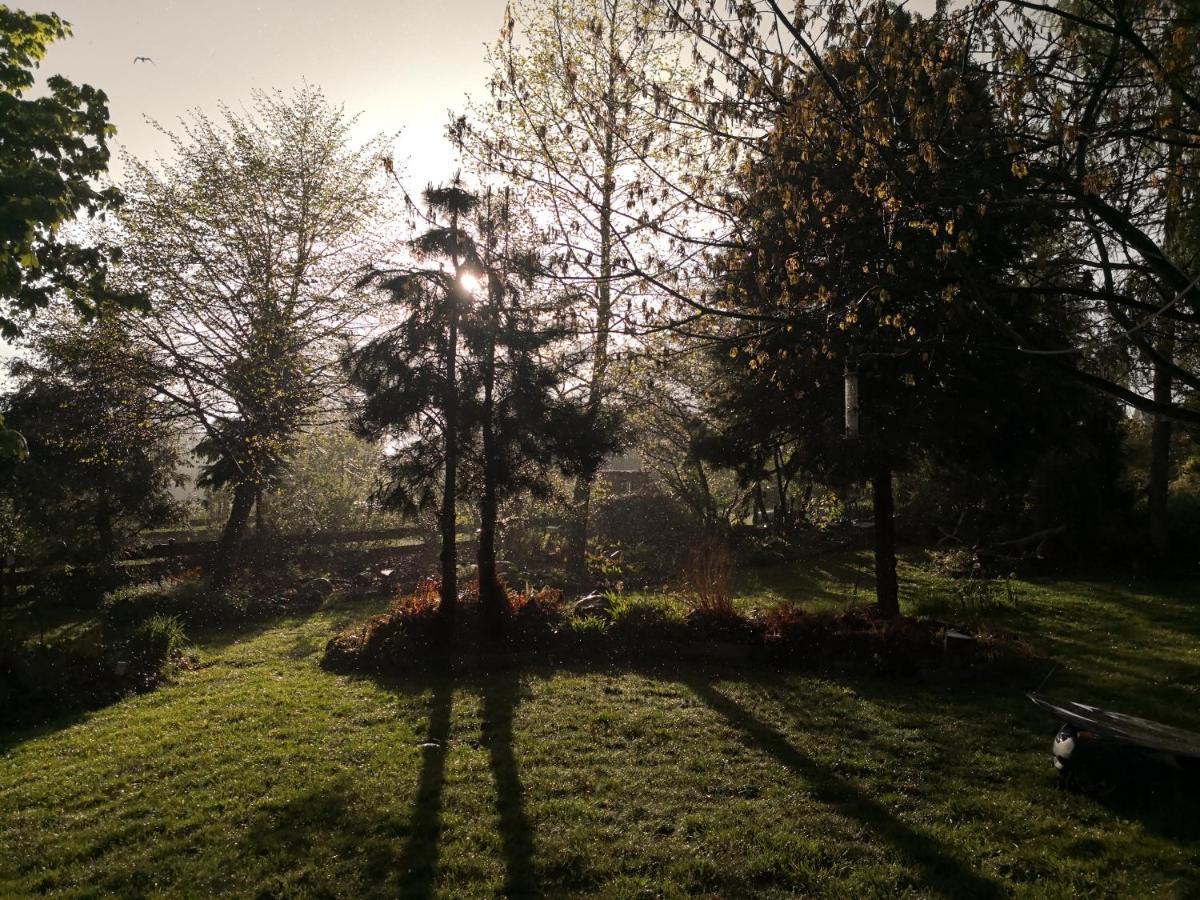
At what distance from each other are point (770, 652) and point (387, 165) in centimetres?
717

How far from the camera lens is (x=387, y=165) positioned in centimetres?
496

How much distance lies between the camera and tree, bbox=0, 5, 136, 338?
18.3ft

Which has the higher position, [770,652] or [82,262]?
[82,262]

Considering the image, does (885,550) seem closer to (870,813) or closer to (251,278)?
(870,813)

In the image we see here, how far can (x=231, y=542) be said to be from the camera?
16297mm

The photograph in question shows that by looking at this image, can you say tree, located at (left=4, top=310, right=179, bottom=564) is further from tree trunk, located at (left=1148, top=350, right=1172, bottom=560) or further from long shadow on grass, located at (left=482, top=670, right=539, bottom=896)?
tree trunk, located at (left=1148, top=350, right=1172, bottom=560)

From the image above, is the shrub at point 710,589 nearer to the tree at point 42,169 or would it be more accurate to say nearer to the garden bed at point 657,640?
the garden bed at point 657,640

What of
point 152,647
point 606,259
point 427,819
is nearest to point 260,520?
point 152,647

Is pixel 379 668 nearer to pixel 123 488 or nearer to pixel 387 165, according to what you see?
pixel 387 165

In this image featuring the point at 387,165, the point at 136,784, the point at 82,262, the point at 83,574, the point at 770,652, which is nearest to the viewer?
the point at 387,165

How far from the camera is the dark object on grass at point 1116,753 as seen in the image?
507 cm

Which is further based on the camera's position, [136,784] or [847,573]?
[847,573]

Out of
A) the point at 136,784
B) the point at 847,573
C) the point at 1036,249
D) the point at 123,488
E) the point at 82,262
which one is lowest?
the point at 136,784

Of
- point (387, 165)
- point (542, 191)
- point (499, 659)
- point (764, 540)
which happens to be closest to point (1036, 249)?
point (542, 191)
